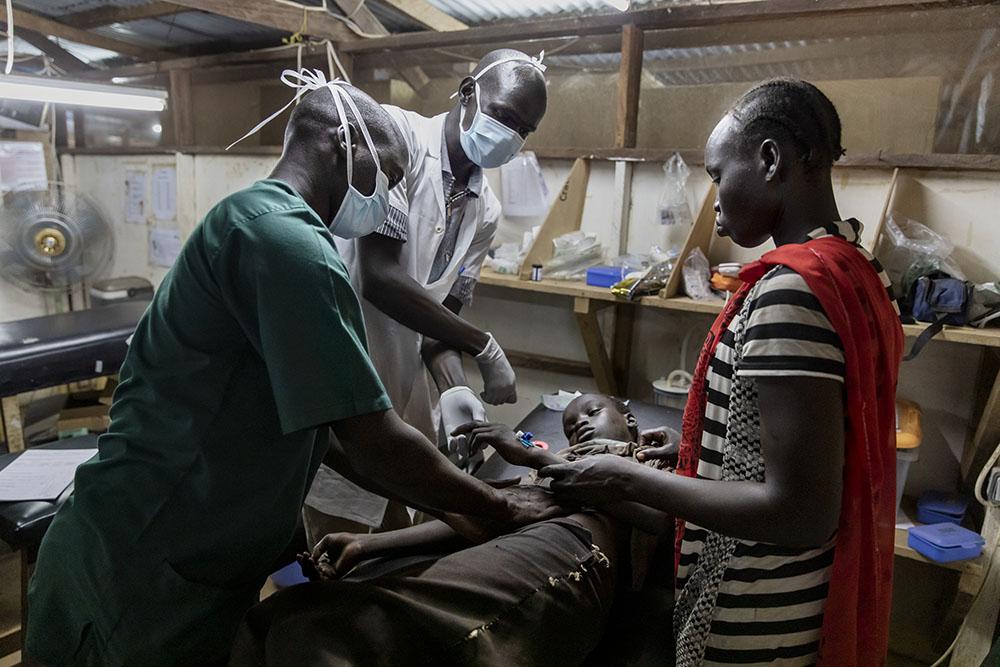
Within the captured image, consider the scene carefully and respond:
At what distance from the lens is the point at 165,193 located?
428 cm

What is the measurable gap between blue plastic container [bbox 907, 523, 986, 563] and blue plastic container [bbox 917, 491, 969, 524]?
0.30 ft

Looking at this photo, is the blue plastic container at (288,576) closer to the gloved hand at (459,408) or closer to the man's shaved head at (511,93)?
the gloved hand at (459,408)

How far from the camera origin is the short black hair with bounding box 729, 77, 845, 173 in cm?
94

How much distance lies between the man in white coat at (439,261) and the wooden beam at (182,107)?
2.65 meters

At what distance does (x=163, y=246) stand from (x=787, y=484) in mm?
4515

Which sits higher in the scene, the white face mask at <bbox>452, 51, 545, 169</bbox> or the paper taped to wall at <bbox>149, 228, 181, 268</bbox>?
the white face mask at <bbox>452, 51, 545, 169</bbox>

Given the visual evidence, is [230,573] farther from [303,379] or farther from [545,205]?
[545,205]

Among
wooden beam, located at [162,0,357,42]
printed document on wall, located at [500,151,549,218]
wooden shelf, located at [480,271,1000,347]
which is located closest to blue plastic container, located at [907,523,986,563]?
wooden shelf, located at [480,271,1000,347]

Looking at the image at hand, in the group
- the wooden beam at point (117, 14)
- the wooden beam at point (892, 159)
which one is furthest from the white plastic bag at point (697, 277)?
the wooden beam at point (117, 14)

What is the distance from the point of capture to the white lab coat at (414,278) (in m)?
1.91

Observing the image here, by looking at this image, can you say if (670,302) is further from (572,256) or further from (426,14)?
(426,14)

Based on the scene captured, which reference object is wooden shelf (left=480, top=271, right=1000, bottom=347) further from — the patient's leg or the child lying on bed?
the patient's leg

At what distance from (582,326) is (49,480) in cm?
195

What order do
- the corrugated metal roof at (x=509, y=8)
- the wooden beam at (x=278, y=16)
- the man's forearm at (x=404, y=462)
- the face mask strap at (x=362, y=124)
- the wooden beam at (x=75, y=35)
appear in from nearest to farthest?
the man's forearm at (x=404, y=462) < the face mask strap at (x=362, y=124) < the wooden beam at (x=278, y=16) < the corrugated metal roof at (x=509, y=8) < the wooden beam at (x=75, y=35)
